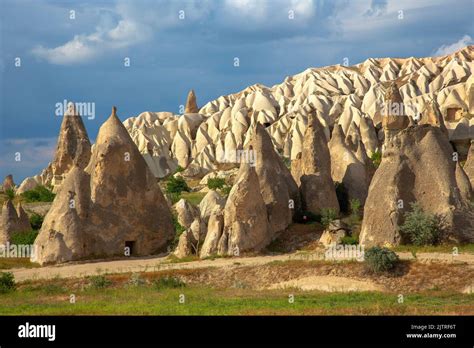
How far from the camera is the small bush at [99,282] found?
23688mm

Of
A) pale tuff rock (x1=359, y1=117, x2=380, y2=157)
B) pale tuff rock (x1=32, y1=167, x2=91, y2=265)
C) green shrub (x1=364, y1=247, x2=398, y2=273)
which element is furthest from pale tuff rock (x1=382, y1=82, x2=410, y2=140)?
green shrub (x1=364, y1=247, x2=398, y2=273)

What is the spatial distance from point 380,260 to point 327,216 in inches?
308

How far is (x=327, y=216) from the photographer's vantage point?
101ft

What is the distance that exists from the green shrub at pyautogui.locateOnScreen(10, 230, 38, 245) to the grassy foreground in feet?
29.6

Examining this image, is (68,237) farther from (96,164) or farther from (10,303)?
(10,303)

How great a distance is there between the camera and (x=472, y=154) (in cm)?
3659

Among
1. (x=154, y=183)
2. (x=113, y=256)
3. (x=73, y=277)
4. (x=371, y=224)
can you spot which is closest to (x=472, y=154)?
(x=371, y=224)

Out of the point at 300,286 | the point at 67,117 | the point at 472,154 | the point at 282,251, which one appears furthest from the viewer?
the point at 67,117

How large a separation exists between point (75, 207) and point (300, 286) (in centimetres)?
1017

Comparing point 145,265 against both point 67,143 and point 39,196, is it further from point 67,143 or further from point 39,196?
point 67,143

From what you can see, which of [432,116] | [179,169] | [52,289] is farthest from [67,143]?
[52,289]

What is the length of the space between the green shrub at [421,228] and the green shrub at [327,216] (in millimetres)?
4383

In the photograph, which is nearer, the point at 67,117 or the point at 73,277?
the point at 73,277

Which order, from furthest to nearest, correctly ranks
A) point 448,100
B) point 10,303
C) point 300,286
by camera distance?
point 448,100 → point 300,286 → point 10,303
